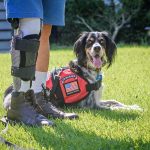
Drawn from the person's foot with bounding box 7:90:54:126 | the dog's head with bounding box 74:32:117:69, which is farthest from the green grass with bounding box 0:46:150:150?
the dog's head with bounding box 74:32:117:69

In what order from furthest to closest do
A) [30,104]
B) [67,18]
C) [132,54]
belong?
[67,18], [132,54], [30,104]

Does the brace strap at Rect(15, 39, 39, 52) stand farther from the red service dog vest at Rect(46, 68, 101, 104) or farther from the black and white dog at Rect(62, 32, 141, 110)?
the black and white dog at Rect(62, 32, 141, 110)

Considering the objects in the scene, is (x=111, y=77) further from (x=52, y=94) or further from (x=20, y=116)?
(x=20, y=116)

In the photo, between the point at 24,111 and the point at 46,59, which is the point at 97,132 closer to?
the point at 24,111

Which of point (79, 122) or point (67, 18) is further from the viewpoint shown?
point (67, 18)

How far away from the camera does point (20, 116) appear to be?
391 centimetres

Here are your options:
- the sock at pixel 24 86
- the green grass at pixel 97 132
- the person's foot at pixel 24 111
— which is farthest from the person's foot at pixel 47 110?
the sock at pixel 24 86

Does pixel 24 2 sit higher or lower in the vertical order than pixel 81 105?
higher

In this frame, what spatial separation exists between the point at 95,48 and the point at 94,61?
0.50 ft

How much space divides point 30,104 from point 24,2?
83 cm

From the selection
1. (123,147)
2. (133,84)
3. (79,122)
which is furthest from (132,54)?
(123,147)

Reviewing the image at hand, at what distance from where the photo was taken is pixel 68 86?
4.86m

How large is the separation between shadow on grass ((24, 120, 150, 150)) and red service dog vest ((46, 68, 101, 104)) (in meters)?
1.06

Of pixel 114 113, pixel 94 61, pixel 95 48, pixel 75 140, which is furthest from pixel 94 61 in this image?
pixel 75 140
